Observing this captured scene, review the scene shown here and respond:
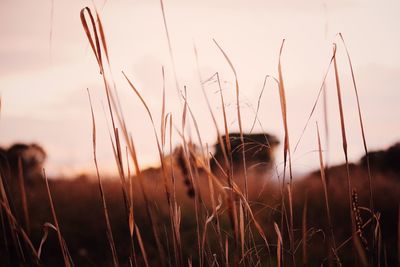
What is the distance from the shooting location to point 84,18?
1.93ft

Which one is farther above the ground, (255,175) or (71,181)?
(71,181)

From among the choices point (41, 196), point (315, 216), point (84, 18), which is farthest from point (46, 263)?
point (84, 18)

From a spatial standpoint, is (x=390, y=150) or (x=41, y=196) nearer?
(x=41, y=196)

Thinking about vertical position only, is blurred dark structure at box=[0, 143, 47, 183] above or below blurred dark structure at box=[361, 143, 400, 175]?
above

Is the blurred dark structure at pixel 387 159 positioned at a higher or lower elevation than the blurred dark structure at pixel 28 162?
lower

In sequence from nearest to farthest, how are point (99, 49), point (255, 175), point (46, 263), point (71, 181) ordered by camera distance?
point (99, 49) < point (46, 263) < point (71, 181) < point (255, 175)

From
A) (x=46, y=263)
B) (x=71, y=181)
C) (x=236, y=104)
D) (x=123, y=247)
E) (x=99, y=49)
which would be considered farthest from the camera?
(x=71, y=181)

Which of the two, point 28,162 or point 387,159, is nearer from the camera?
point 28,162

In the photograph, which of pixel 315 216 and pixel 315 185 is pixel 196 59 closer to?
pixel 315 216

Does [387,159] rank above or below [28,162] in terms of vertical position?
below

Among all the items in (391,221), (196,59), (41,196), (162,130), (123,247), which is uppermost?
(196,59)

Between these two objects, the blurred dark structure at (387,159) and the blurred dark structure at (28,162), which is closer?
the blurred dark structure at (28,162)

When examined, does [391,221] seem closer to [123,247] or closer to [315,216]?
[315,216]

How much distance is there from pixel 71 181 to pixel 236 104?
5839 mm
